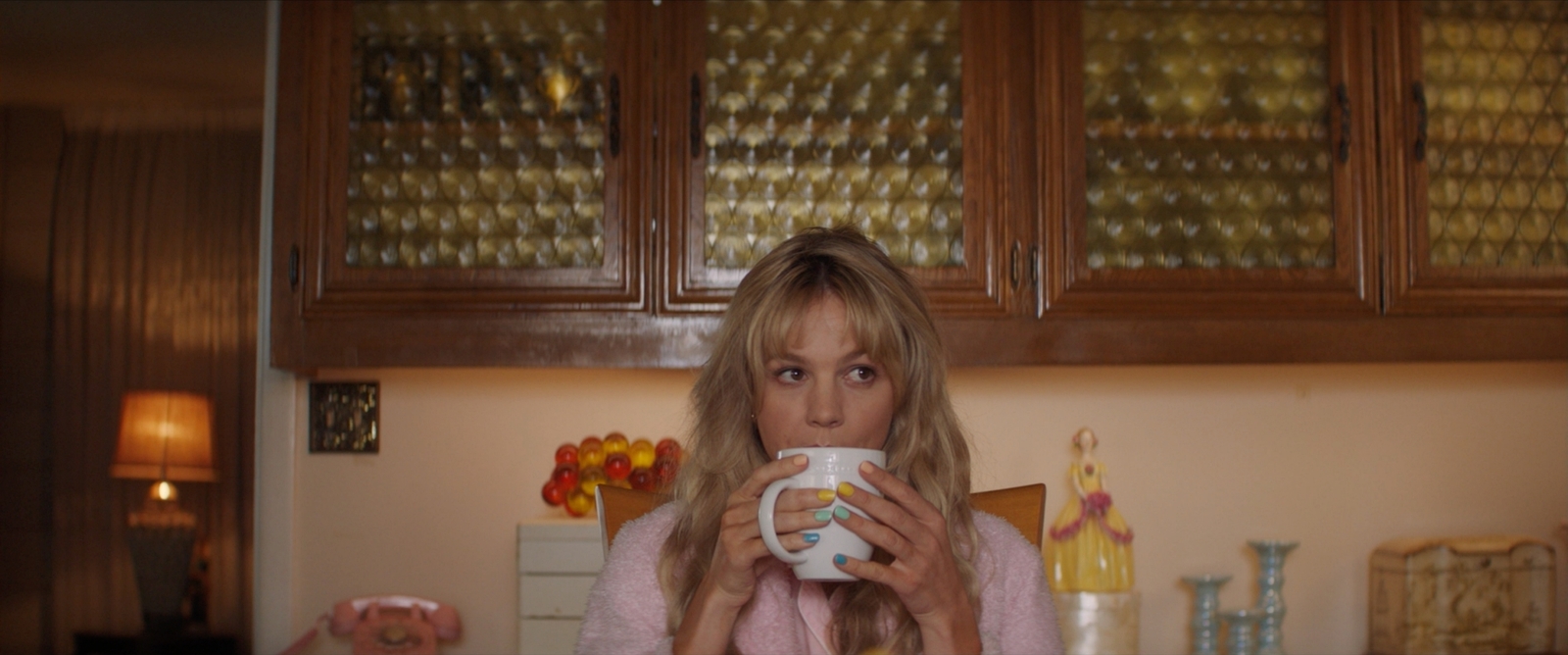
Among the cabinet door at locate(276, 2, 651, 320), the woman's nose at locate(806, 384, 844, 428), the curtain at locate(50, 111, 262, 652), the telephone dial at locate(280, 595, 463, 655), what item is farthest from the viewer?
the telephone dial at locate(280, 595, 463, 655)

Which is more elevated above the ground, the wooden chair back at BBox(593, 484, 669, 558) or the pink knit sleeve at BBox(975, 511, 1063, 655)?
the wooden chair back at BBox(593, 484, 669, 558)

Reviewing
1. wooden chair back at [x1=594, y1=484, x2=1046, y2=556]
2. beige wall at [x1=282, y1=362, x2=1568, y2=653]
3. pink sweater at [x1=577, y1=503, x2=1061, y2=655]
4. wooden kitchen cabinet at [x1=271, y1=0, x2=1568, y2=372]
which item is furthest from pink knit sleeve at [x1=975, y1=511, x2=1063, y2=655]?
beige wall at [x1=282, y1=362, x2=1568, y2=653]

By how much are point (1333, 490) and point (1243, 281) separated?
22.9 inches

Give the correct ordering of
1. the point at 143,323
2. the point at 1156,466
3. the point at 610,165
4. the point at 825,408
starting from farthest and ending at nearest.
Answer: the point at 1156,466 → the point at 610,165 → the point at 143,323 → the point at 825,408

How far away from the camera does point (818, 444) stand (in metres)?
1.16

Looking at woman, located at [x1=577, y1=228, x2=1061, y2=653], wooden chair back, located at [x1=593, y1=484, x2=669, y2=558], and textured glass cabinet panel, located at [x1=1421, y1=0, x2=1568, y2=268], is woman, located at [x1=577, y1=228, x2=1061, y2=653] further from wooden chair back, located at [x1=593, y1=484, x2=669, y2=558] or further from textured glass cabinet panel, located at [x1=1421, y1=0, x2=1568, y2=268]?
textured glass cabinet panel, located at [x1=1421, y1=0, x2=1568, y2=268]

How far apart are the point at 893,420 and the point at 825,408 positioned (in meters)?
0.11

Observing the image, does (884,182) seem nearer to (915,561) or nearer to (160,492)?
(915,561)

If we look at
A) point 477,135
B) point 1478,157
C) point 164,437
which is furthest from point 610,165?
point 1478,157

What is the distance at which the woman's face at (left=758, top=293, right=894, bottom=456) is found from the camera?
3.77 ft

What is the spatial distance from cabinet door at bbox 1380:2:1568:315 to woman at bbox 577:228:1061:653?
1043 mm

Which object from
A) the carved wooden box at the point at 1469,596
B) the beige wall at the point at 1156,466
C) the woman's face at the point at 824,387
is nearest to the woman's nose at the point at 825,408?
the woman's face at the point at 824,387

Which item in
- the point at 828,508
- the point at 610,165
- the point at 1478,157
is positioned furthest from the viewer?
the point at 1478,157

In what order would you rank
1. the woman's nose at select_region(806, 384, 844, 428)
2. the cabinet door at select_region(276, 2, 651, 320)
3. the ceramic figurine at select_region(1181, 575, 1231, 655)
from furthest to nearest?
the ceramic figurine at select_region(1181, 575, 1231, 655) < the cabinet door at select_region(276, 2, 651, 320) < the woman's nose at select_region(806, 384, 844, 428)
